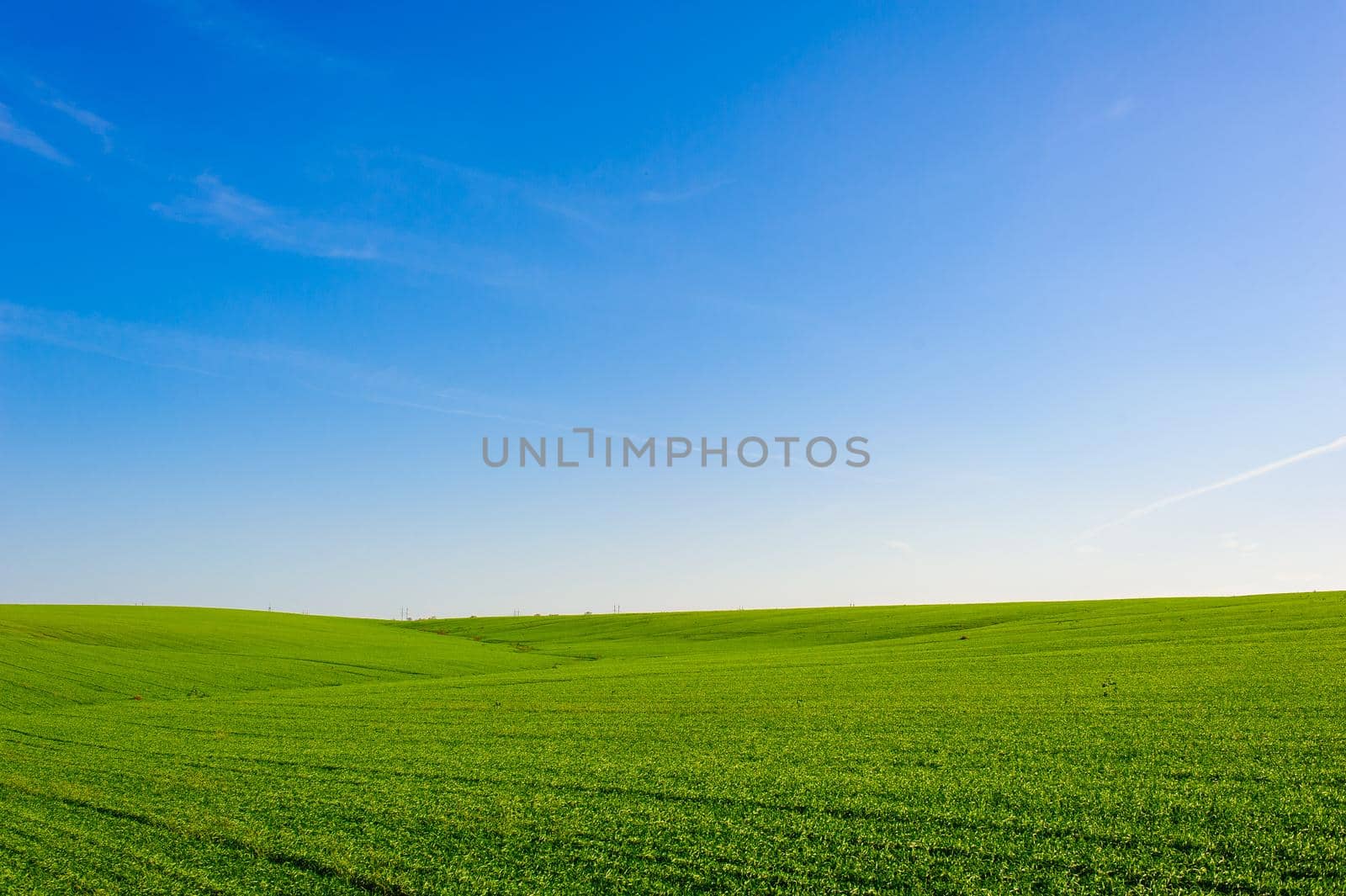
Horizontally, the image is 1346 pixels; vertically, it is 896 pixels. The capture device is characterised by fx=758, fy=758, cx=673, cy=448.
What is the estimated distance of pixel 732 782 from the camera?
11227 millimetres

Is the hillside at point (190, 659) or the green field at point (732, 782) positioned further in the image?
the hillside at point (190, 659)

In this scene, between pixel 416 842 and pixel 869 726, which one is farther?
pixel 869 726

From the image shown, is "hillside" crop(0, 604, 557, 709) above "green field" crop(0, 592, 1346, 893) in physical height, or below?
below

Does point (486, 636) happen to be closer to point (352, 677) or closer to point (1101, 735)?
point (352, 677)

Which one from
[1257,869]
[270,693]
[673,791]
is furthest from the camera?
[270,693]

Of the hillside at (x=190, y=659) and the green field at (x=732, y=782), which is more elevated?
the green field at (x=732, y=782)

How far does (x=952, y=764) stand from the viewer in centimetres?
1135

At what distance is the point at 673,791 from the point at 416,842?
3508mm

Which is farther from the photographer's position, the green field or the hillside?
the hillside

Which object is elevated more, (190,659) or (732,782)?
(732,782)

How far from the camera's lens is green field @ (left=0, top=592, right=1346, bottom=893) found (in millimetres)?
7914

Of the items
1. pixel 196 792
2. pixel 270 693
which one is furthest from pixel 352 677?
pixel 196 792

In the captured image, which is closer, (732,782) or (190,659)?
(732,782)

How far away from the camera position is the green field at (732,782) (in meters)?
7.91
